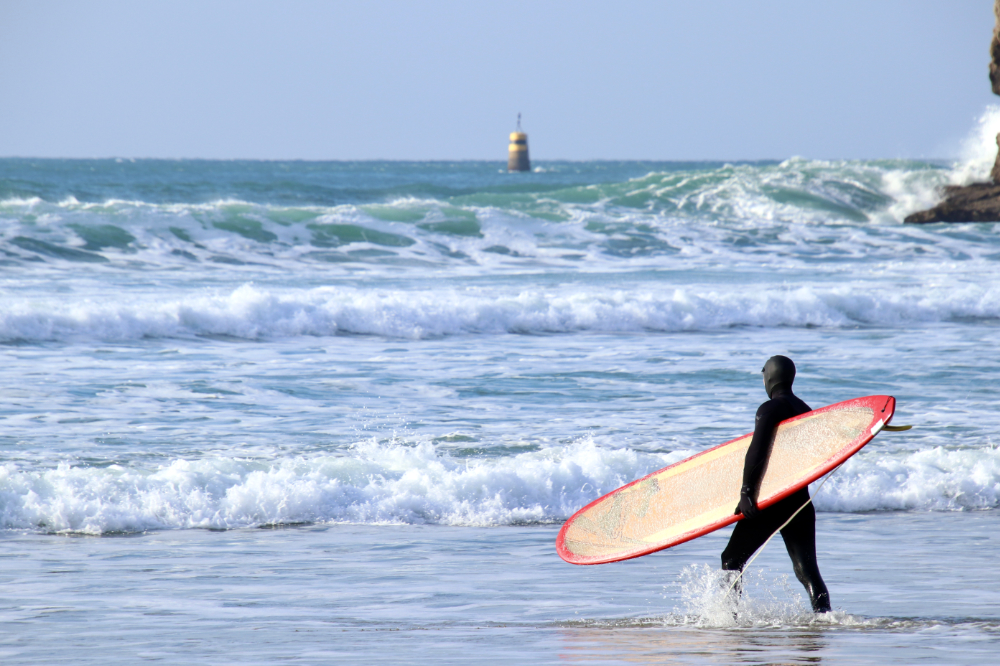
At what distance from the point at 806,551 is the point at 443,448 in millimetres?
3670

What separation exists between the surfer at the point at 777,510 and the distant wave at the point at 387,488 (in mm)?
2198

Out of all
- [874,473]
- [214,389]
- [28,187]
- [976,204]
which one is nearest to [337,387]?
[214,389]

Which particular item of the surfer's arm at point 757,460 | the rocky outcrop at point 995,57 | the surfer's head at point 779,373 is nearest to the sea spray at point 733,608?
the surfer's arm at point 757,460

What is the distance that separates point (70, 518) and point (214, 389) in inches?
137

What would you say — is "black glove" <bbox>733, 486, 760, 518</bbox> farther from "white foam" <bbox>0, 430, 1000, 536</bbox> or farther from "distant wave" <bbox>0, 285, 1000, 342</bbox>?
"distant wave" <bbox>0, 285, 1000, 342</bbox>

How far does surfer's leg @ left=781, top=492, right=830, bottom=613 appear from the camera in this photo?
437 centimetres

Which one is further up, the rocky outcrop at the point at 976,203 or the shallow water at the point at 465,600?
the rocky outcrop at the point at 976,203

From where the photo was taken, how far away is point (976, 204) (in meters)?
27.2

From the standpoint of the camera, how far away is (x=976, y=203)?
27.3 m

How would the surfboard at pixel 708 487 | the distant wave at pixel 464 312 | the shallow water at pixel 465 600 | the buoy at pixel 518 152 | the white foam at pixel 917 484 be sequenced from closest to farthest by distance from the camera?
the shallow water at pixel 465 600, the surfboard at pixel 708 487, the white foam at pixel 917 484, the distant wave at pixel 464 312, the buoy at pixel 518 152

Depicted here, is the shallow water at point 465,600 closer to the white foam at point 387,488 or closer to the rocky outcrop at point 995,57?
the white foam at point 387,488

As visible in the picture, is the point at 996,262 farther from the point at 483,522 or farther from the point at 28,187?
the point at 28,187

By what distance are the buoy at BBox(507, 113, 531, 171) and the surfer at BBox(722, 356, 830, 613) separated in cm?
7610

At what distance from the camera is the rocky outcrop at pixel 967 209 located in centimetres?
2688
